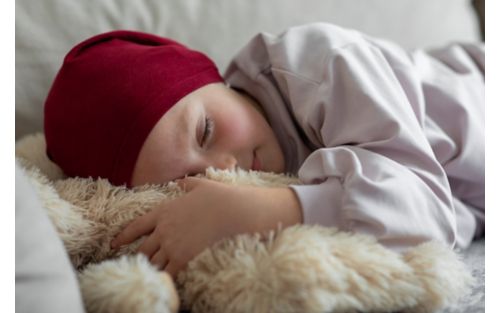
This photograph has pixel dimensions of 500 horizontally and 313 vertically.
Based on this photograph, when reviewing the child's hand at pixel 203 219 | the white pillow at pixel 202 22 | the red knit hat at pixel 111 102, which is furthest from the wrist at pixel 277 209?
the white pillow at pixel 202 22

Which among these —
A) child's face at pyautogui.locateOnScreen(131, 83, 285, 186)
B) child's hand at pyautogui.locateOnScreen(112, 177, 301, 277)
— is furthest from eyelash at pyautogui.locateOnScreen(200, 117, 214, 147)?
child's hand at pyautogui.locateOnScreen(112, 177, 301, 277)

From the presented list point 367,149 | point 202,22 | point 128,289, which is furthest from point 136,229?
point 202,22

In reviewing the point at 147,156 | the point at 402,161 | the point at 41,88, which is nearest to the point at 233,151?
the point at 147,156

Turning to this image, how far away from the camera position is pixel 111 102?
802 millimetres

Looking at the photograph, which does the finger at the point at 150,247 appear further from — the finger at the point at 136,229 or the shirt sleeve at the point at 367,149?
the shirt sleeve at the point at 367,149

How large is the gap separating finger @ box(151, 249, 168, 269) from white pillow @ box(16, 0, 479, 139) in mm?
474

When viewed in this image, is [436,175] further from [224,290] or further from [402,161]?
[224,290]

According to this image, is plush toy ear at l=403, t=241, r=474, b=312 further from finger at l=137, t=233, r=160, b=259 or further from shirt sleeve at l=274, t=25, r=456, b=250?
finger at l=137, t=233, r=160, b=259

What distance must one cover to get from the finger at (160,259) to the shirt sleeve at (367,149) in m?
0.17

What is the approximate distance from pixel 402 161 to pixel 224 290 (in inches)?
12.5

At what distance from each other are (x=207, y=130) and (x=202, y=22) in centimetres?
37

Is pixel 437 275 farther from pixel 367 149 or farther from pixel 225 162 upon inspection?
pixel 225 162

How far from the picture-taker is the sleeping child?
66 cm

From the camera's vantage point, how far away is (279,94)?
938 millimetres
